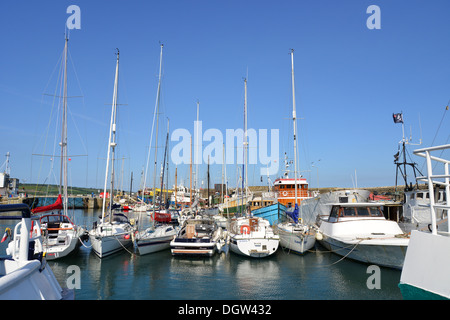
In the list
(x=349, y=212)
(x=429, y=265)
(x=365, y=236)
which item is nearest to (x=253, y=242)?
(x=349, y=212)

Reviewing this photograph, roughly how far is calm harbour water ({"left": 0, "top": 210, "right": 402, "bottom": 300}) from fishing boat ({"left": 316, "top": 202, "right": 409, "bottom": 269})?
60 centimetres

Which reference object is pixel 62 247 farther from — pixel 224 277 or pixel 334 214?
pixel 334 214

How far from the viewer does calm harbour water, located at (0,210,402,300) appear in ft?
41.8

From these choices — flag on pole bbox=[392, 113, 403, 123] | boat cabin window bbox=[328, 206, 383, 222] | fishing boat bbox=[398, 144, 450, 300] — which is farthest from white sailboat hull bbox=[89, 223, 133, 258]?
flag on pole bbox=[392, 113, 403, 123]

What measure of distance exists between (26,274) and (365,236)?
691 inches

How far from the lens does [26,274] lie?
460cm

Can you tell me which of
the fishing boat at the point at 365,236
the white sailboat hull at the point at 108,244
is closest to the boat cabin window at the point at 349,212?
the fishing boat at the point at 365,236

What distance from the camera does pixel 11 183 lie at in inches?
3538

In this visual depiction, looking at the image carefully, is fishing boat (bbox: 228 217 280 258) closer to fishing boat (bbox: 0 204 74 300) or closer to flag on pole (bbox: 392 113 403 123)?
fishing boat (bbox: 0 204 74 300)

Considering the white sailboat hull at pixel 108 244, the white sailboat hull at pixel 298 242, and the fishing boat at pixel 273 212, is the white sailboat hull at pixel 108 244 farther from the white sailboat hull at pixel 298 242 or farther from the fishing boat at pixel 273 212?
the fishing boat at pixel 273 212

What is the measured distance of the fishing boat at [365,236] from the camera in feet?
50.5

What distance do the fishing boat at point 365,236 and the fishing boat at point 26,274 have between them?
1490cm
